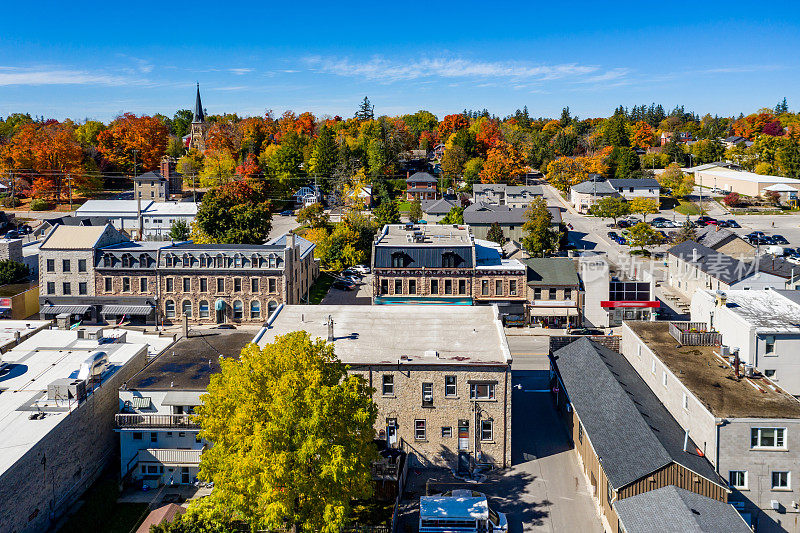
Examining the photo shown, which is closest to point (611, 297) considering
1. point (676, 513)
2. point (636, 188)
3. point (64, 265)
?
point (676, 513)

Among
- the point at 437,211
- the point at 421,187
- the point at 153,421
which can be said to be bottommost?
the point at 153,421

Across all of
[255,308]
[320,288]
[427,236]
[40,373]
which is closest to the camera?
Answer: [40,373]

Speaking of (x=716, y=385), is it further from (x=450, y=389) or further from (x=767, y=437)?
(x=450, y=389)

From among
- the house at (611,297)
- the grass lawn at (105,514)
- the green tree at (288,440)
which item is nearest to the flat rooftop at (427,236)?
the house at (611,297)

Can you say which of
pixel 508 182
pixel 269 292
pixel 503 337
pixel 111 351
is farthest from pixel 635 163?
pixel 111 351

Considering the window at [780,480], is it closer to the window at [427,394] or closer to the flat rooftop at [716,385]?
the flat rooftop at [716,385]
